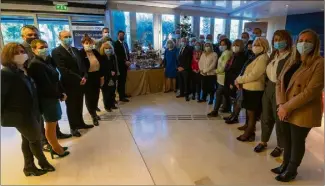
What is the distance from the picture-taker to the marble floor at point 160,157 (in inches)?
78.3

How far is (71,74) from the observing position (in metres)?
2.62

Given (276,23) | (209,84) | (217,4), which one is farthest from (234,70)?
(276,23)

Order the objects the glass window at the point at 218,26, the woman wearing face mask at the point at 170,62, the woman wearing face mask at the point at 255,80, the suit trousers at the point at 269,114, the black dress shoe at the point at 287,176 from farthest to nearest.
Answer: the glass window at the point at 218,26
the woman wearing face mask at the point at 170,62
the woman wearing face mask at the point at 255,80
the suit trousers at the point at 269,114
the black dress shoe at the point at 287,176

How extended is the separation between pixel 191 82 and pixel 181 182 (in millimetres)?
3035

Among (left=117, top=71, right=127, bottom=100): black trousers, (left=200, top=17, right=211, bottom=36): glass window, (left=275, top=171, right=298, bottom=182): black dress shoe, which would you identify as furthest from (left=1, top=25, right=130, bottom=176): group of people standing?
(left=200, top=17, right=211, bottom=36): glass window

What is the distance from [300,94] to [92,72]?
8.76ft

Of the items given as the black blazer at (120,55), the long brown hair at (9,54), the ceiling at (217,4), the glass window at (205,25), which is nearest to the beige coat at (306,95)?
the long brown hair at (9,54)

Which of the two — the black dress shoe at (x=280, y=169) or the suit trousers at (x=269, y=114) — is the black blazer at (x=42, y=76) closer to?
the suit trousers at (x=269, y=114)

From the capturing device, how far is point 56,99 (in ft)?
6.97

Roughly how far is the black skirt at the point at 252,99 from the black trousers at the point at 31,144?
2.31 meters

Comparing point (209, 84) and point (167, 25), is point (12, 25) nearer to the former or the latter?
point (167, 25)

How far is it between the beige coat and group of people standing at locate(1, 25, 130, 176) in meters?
2.18

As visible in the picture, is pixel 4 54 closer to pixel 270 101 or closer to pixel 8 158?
pixel 8 158

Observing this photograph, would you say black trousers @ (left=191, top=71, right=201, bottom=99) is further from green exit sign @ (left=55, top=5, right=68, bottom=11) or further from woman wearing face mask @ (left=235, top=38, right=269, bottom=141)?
green exit sign @ (left=55, top=5, right=68, bottom=11)
